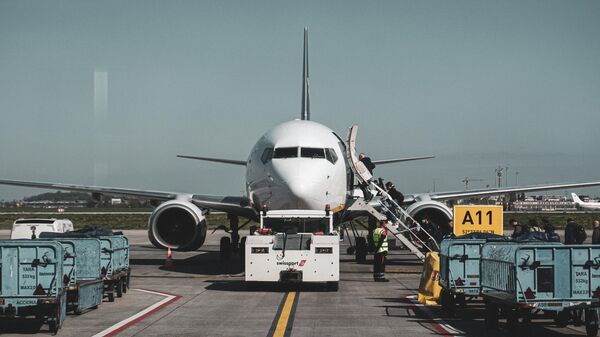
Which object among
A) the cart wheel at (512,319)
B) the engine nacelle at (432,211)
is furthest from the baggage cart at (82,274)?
the engine nacelle at (432,211)

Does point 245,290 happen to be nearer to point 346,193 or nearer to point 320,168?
point 320,168

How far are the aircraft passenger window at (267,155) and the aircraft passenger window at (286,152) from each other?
224mm

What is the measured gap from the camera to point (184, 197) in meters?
29.7

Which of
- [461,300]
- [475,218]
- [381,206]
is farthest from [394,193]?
[461,300]

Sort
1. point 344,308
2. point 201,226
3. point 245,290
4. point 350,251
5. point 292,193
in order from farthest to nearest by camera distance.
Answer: point 350,251 → point 201,226 → point 292,193 → point 245,290 → point 344,308

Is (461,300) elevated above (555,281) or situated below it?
below

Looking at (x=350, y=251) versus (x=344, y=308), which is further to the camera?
(x=350, y=251)

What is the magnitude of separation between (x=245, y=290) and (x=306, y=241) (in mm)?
1824

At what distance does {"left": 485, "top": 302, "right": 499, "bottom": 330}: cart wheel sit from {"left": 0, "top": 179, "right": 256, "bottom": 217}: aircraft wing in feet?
45.8

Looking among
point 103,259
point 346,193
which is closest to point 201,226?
point 346,193

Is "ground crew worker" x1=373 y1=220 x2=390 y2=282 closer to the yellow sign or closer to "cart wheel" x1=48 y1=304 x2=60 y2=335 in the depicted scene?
the yellow sign

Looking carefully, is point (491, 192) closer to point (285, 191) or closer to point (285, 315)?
point (285, 191)

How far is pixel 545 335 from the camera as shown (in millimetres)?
12781

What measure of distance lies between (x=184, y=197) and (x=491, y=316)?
693 inches
